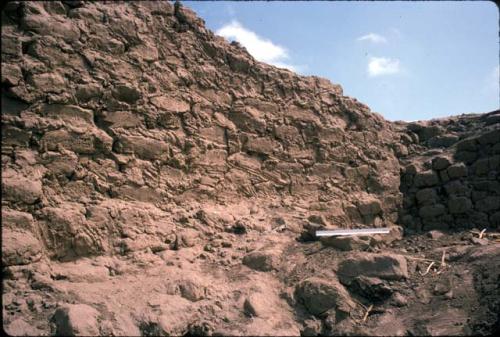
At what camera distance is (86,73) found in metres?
3.48

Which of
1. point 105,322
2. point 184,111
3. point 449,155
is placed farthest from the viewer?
point 449,155

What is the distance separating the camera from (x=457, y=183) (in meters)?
5.34

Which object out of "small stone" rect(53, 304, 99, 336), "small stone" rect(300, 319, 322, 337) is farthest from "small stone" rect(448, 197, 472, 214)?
"small stone" rect(53, 304, 99, 336)

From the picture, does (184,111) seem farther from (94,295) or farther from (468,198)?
(468,198)

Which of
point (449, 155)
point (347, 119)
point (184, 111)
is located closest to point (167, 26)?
point (184, 111)

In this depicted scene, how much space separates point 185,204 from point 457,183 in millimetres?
3602

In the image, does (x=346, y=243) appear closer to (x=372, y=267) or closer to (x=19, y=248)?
(x=372, y=267)

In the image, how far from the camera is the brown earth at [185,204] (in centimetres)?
295

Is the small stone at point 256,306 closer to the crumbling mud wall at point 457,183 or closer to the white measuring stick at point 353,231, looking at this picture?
the white measuring stick at point 353,231

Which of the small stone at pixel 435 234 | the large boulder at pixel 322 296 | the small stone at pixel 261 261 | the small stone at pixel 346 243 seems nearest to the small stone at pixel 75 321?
the small stone at pixel 261 261

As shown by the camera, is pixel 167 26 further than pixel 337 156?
No

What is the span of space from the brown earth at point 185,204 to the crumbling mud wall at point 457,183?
18cm

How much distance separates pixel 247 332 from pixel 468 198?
147 inches

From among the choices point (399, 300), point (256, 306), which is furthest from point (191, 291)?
point (399, 300)
